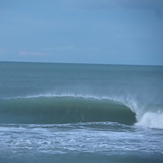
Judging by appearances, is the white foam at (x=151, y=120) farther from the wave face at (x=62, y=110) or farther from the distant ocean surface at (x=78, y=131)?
the wave face at (x=62, y=110)

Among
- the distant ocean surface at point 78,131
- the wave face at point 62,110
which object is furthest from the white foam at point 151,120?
the wave face at point 62,110

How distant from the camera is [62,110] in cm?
2114

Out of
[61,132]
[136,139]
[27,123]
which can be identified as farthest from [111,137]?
[27,123]

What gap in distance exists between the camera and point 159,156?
464 inches

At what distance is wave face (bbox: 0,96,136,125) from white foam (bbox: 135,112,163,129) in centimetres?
53

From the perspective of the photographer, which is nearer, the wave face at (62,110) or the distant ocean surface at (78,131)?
the distant ocean surface at (78,131)

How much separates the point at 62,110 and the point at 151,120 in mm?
5625

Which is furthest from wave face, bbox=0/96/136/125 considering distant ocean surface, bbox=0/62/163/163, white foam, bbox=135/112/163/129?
white foam, bbox=135/112/163/129

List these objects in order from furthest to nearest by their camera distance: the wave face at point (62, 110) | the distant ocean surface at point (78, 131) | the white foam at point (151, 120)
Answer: the wave face at point (62, 110) → the white foam at point (151, 120) → the distant ocean surface at point (78, 131)

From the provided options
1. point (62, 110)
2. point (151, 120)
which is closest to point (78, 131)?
point (151, 120)

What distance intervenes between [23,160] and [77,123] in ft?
22.8

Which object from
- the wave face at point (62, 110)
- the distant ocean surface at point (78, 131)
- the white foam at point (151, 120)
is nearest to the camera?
the distant ocean surface at point (78, 131)

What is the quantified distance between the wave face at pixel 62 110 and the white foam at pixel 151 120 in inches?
21.0

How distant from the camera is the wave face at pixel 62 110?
62.3ft
